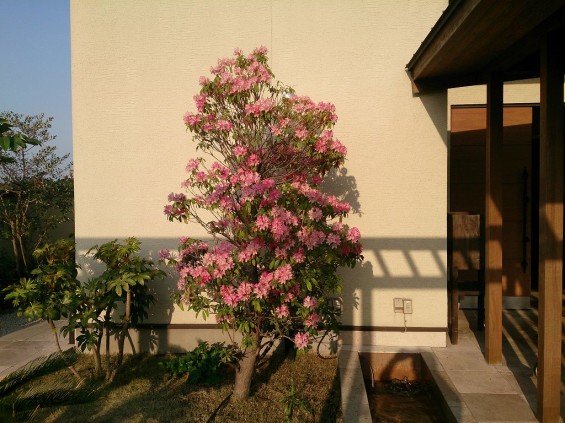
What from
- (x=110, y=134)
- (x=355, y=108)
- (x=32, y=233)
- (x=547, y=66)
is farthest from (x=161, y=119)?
(x=32, y=233)

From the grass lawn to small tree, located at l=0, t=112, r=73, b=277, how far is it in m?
3.79

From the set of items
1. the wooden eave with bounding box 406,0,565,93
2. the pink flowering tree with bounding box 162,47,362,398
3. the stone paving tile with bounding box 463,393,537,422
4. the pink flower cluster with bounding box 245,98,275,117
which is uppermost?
the wooden eave with bounding box 406,0,565,93

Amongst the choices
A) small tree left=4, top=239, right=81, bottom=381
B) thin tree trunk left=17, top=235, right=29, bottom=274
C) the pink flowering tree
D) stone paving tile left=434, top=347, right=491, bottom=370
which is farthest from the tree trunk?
thin tree trunk left=17, top=235, right=29, bottom=274

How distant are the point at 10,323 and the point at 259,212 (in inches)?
191

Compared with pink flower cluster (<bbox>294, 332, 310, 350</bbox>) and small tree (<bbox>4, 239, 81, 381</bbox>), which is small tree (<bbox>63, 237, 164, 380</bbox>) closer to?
small tree (<bbox>4, 239, 81, 381</bbox>)

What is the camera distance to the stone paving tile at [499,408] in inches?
122

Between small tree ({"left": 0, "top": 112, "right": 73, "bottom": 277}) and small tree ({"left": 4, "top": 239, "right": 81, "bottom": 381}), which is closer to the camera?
small tree ({"left": 4, "top": 239, "right": 81, "bottom": 381})

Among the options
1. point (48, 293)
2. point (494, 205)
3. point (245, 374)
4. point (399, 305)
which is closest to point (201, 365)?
point (245, 374)

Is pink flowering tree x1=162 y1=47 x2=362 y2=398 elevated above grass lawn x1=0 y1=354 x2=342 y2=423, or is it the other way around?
pink flowering tree x1=162 y1=47 x2=362 y2=398

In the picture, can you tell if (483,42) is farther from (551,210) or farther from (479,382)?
(479,382)

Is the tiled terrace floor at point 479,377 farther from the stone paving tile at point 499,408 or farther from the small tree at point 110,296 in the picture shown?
the small tree at point 110,296

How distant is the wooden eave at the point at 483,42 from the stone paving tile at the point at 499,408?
264 cm

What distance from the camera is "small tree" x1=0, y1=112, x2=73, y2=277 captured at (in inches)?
279

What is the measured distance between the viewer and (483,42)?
10.7 ft
